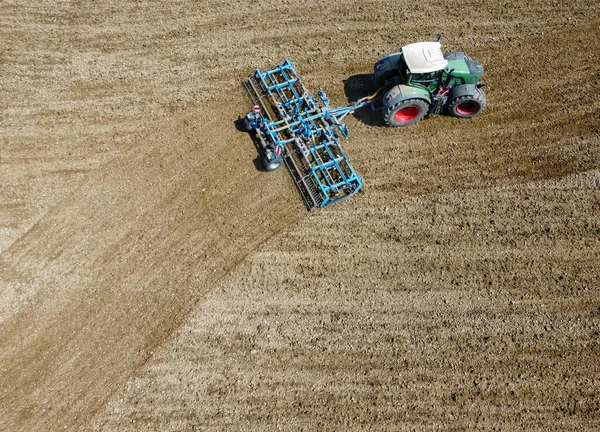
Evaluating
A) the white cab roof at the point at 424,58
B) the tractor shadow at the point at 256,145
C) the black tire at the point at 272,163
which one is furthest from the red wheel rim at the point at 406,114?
the tractor shadow at the point at 256,145

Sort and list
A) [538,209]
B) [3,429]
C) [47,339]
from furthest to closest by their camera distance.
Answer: [538,209] → [47,339] → [3,429]

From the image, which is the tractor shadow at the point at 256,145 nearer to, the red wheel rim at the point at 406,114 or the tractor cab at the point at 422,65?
the red wheel rim at the point at 406,114

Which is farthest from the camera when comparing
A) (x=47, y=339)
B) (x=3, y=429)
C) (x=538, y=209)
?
(x=538, y=209)

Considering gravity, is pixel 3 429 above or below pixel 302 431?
above

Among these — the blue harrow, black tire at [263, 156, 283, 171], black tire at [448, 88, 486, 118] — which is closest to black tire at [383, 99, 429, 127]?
black tire at [448, 88, 486, 118]

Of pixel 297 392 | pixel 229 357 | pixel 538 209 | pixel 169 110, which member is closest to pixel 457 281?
pixel 538 209

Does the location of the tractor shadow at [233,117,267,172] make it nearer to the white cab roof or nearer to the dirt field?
the dirt field

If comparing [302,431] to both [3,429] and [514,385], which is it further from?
[3,429]
